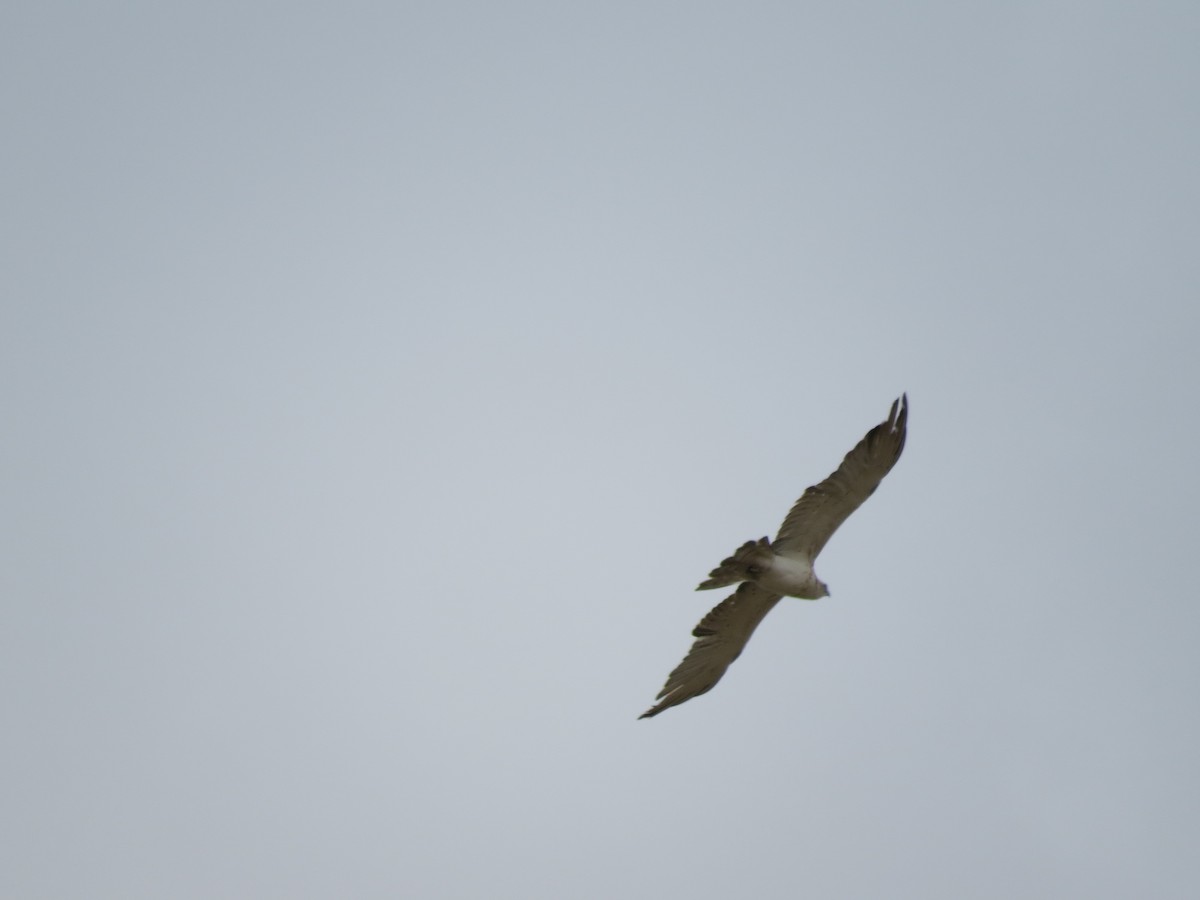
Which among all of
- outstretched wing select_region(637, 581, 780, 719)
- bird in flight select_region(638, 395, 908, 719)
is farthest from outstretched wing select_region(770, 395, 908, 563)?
outstretched wing select_region(637, 581, 780, 719)

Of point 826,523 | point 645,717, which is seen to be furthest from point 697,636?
point 826,523

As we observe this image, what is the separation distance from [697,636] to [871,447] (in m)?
3.81

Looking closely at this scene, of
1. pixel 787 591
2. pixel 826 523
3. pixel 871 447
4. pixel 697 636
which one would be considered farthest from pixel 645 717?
pixel 871 447

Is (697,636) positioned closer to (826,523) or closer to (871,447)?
(826,523)

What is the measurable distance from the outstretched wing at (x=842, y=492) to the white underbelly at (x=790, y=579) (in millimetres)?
154

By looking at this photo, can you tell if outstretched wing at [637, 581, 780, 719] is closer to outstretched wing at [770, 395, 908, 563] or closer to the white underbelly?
the white underbelly

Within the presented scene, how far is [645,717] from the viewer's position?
638 inches

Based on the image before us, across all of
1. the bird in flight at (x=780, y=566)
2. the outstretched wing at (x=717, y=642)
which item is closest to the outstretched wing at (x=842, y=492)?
the bird in flight at (x=780, y=566)

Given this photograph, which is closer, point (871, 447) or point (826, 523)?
point (871, 447)

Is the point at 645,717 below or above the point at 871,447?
below

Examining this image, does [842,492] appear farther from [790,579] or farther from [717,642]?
[717,642]

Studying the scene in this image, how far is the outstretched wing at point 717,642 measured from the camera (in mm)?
16625

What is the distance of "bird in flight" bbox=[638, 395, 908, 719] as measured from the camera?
15242 millimetres

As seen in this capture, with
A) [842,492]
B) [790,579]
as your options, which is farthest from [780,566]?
[842,492]
